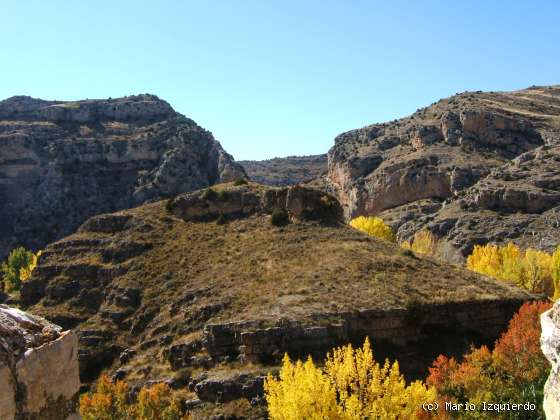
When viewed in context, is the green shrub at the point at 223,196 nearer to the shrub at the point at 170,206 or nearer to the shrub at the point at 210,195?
the shrub at the point at 210,195

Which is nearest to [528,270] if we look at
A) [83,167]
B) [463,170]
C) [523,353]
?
[523,353]

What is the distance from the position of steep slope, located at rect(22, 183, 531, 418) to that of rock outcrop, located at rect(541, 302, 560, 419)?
32.8 metres

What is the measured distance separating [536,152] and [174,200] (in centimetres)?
7711

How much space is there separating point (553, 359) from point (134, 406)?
122 ft

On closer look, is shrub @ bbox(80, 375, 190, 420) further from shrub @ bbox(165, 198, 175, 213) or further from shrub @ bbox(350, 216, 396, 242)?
shrub @ bbox(350, 216, 396, 242)

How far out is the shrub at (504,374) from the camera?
92.1 ft

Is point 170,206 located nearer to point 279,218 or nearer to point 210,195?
point 210,195

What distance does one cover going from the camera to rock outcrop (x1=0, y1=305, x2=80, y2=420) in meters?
9.55

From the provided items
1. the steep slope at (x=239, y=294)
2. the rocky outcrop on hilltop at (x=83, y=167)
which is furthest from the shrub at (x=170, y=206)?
the rocky outcrop on hilltop at (x=83, y=167)

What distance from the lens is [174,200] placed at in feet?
254

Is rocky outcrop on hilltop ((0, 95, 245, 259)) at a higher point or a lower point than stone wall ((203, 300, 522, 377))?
higher

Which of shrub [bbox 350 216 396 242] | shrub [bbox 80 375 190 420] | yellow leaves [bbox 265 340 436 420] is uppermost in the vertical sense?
shrub [bbox 350 216 396 242]

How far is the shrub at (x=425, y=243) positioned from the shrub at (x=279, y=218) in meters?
34.0

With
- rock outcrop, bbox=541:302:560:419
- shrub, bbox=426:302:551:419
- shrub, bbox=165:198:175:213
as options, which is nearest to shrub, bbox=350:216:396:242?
shrub, bbox=165:198:175:213
